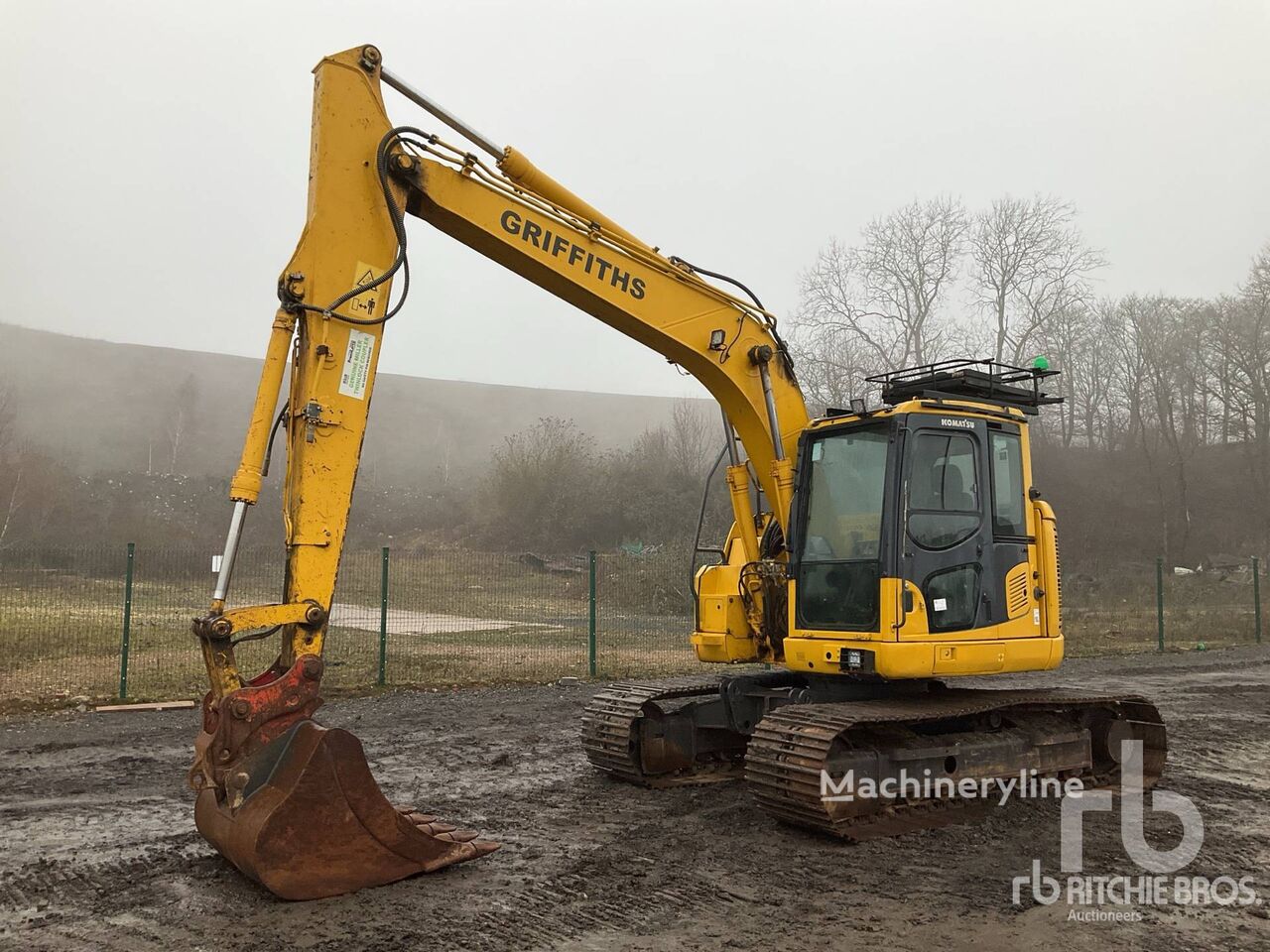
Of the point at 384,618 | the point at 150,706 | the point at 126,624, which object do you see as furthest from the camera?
the point at 384,618

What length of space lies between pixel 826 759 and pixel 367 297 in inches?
143

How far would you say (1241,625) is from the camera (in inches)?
840

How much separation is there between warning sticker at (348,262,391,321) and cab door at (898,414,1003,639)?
336 centimetres

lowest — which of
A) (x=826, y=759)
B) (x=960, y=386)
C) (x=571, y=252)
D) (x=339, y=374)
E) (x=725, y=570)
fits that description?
(x=826, y=759)

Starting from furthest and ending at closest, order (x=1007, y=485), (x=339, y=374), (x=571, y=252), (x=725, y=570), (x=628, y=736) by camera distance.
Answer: (x=725, y=570) < (x=628, y=736) < (x=1007, y=485) < (x=571, y=252) < (x=339, y=374)

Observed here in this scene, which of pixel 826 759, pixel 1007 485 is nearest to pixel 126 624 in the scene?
pixel 826 759

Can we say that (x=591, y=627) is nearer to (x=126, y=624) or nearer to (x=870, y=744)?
(x=126, y=624)

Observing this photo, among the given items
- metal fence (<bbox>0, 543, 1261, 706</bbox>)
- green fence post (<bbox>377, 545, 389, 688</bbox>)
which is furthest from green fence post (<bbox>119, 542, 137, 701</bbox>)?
green fence post (<bbox>377, 545, 389, 688</bbox>)

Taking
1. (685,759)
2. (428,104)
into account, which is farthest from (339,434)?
(685,759)

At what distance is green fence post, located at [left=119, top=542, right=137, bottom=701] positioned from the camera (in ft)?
35.3

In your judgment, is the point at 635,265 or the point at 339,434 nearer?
the point at 339,434

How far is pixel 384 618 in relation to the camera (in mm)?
12555

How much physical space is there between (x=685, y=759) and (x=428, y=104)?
484 cm

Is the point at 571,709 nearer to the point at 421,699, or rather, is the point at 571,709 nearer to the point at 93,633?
the point at 421,699
